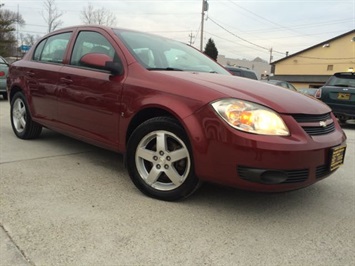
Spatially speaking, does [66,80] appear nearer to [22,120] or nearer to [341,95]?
[22,120]

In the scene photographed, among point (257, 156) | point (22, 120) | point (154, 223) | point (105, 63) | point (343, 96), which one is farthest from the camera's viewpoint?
point (343, 96)

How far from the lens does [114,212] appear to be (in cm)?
283

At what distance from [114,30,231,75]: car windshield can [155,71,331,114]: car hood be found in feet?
1.05

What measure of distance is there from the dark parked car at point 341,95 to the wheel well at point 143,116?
657 centimetres

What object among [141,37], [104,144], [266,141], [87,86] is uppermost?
[141,37]

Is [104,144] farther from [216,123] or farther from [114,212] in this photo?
[216,123]

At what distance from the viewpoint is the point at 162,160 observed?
9.96 feet

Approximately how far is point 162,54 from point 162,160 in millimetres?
1250

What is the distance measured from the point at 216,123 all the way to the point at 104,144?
1390mm

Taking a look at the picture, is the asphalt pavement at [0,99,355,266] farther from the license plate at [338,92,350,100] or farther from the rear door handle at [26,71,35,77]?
the license plate at [338,92,350,100]

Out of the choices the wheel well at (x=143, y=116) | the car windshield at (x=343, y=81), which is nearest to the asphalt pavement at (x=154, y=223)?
the wheel well at (x=143, y=116)

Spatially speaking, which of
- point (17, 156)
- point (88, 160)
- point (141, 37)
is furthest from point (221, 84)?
point (17, 156)

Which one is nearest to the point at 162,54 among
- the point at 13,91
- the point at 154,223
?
the point at 154,223

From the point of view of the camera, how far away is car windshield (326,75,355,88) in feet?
28.0
